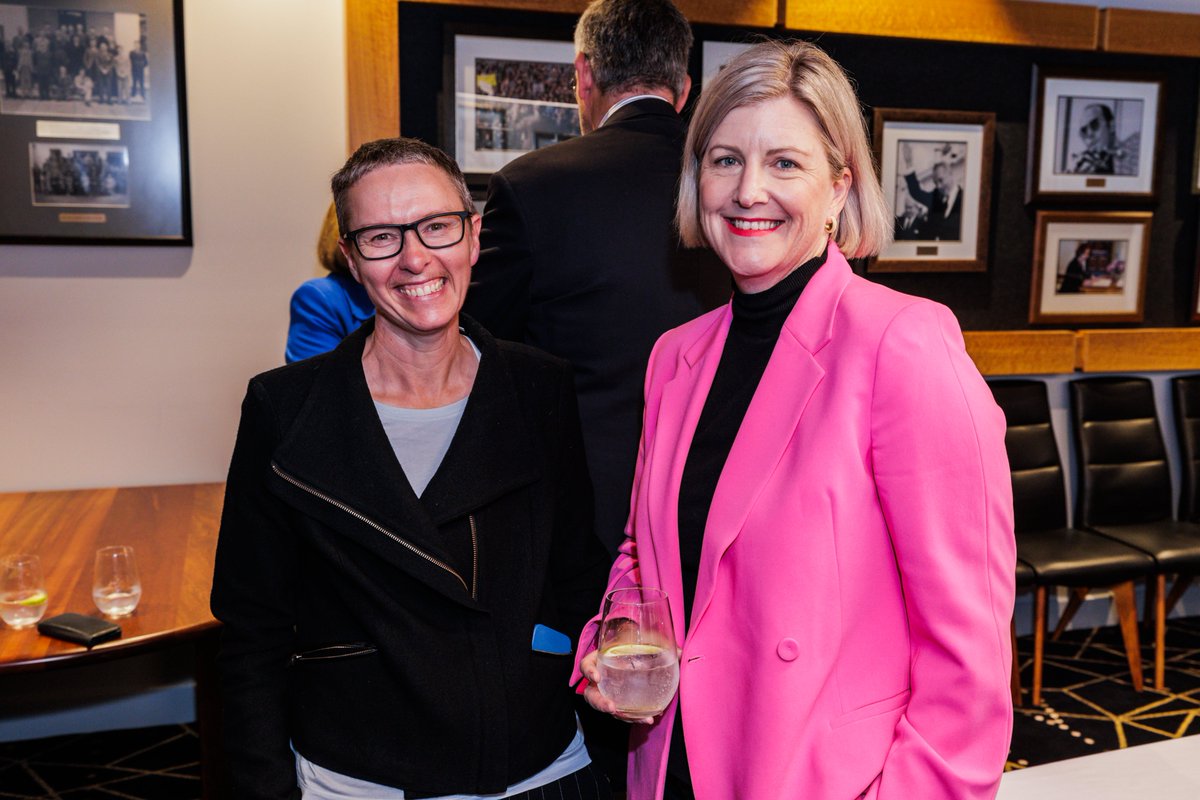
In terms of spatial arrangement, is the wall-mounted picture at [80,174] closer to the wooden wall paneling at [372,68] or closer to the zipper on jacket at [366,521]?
the wooden wall paneling at [372,68]

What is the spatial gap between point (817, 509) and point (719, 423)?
28 centimetres

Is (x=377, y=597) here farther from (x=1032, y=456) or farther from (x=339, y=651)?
(x=1032, y=456)

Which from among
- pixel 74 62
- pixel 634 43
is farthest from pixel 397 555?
pixel 74 62

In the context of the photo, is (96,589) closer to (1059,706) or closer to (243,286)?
(243,286)

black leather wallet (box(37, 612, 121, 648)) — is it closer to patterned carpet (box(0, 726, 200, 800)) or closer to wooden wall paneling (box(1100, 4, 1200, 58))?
patterned carpet (box(0, 726, 200, 800))

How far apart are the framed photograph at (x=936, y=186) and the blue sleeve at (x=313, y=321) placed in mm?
2374

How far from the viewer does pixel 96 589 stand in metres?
2.36

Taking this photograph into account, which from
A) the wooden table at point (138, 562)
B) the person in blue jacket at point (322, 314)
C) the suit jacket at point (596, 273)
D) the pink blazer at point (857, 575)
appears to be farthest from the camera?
the person in blue jacket at point (322, 314)

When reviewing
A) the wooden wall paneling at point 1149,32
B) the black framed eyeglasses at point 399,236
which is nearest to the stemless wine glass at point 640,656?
the black framed eyeglasses at point 399,236

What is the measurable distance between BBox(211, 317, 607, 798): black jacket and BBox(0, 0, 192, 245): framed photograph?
2.35 metres

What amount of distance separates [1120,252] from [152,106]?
420 cm

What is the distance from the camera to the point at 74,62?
11.2 feet

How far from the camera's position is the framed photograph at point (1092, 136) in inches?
172

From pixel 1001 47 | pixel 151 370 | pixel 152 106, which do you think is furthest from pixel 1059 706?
pixel 152 106
